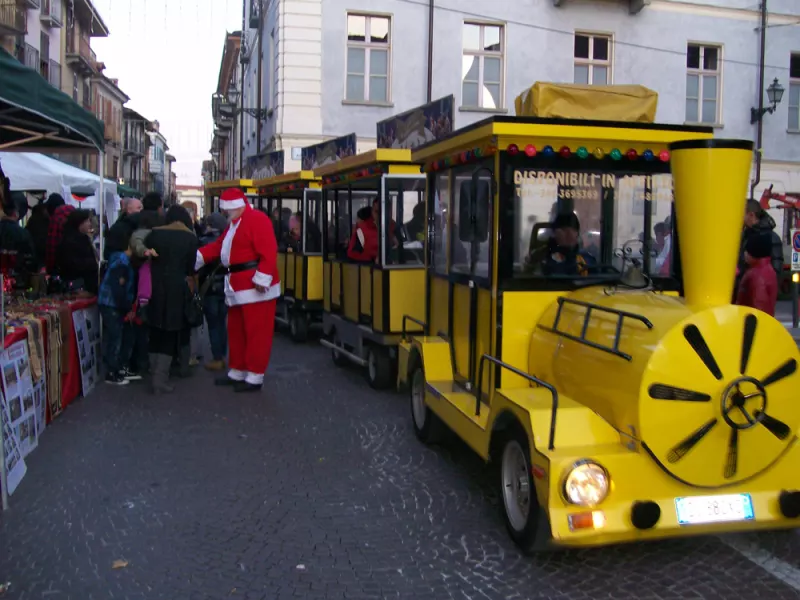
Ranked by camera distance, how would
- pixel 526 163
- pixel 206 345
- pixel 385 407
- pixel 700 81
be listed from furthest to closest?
pixel 700 81, pixel 206 345, pixel 385 407, pixel 526 163

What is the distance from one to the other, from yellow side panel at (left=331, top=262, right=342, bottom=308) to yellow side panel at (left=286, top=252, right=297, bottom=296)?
6.68 ft

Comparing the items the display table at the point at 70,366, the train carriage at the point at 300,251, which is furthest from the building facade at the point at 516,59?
the display table at the point at 70,366

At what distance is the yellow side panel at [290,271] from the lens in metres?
12.1

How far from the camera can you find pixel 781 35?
71.2 ft

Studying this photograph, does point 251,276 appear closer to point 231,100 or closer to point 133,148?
point 231,100

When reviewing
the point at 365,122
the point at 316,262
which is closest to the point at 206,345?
the point at 316,262

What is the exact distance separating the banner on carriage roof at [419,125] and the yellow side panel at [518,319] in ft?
13.9

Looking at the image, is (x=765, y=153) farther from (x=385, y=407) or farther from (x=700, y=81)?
(x=385, y=407)

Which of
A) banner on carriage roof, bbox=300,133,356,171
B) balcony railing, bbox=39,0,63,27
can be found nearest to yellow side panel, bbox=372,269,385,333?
banner on carriage roof, bbox=300,133,356,171

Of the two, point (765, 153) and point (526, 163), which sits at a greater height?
point (765, 153)

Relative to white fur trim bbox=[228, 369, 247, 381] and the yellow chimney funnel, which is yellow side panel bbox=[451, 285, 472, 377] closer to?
the yellow chimney funnel

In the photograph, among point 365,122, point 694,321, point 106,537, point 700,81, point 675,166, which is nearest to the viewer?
point 694,321

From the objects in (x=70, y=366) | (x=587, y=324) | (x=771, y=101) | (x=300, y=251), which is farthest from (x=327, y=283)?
(x=771, y=101)

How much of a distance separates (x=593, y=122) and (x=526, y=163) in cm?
45
